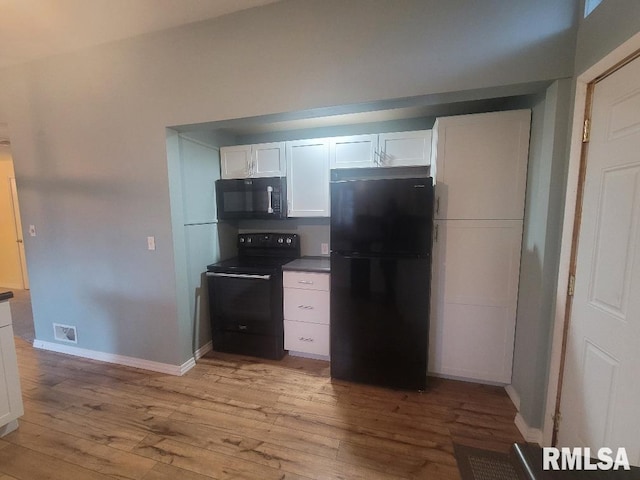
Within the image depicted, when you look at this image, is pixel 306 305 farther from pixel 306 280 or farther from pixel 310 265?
pixel 310 265

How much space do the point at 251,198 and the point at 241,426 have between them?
Result: 2.01 meters

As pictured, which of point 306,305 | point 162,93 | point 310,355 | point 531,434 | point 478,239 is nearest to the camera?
Answer: point 531,434

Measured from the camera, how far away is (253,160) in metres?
2.85

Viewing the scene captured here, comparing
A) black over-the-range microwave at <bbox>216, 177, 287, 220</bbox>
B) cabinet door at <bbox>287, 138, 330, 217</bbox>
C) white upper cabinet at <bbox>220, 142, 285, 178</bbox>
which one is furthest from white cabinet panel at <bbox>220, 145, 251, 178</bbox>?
cabinet door at <bbox>287, 138, 330, 217</bbox>

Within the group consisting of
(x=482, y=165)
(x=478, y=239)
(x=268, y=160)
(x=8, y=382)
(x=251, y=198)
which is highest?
(x=268, y=160)

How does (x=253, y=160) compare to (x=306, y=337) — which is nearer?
(x=306, y=337)

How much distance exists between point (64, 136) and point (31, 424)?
7.77ft

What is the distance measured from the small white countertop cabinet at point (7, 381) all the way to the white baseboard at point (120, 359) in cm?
81

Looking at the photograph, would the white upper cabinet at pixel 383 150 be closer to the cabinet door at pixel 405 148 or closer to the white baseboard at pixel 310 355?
the cabinet door at pixel 405 148

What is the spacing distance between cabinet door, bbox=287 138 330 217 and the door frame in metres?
1.79

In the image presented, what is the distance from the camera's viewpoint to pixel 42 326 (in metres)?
2.90

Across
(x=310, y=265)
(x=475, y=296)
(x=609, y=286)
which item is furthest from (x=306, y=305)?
(x=609, y=286)

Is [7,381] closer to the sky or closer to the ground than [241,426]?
closer to the sky

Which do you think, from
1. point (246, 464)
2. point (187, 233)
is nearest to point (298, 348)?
point (246, 464)
